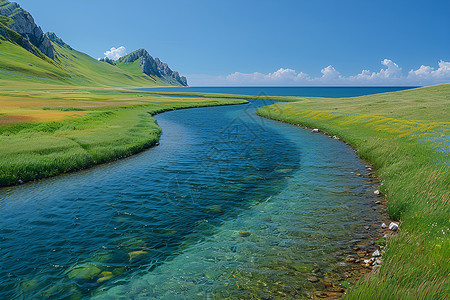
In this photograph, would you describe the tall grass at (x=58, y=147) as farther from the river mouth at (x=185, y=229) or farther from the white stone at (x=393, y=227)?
the white stone at (x=393, y=227)

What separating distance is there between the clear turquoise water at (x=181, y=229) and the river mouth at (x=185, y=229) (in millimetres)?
66

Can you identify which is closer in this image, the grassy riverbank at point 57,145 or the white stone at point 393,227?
the white stone at point 393,227

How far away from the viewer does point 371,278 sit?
787 centimetres

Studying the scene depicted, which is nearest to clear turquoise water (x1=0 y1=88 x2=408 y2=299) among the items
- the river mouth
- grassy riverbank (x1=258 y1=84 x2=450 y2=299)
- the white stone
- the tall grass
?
the river mouth

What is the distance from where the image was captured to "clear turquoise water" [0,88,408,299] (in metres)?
10.2

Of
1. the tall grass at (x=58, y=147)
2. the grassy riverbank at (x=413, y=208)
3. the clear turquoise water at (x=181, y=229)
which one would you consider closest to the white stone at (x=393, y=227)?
the grassy riverbank at (x=413, y=208)

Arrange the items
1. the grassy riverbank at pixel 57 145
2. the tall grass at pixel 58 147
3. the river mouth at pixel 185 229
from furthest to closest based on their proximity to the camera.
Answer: the grassy riverbank at pixel 57 145
the tall grass at pixel 58 147
the river mouth at pixel 185 229

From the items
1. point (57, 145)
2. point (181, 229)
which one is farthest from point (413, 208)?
point (57, 145)

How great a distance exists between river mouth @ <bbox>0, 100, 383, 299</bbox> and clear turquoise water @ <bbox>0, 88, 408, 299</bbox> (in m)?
0.07

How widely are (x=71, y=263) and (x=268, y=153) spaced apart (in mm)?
25588

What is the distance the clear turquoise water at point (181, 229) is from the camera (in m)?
10.2

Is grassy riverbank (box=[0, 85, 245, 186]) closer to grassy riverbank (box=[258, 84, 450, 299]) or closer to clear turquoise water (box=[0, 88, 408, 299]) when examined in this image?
clear turquoise water (box=[0, 88, 408, 299])

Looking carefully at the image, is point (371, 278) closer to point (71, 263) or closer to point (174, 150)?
point (71, 263)

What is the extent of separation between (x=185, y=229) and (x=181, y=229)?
233mm
